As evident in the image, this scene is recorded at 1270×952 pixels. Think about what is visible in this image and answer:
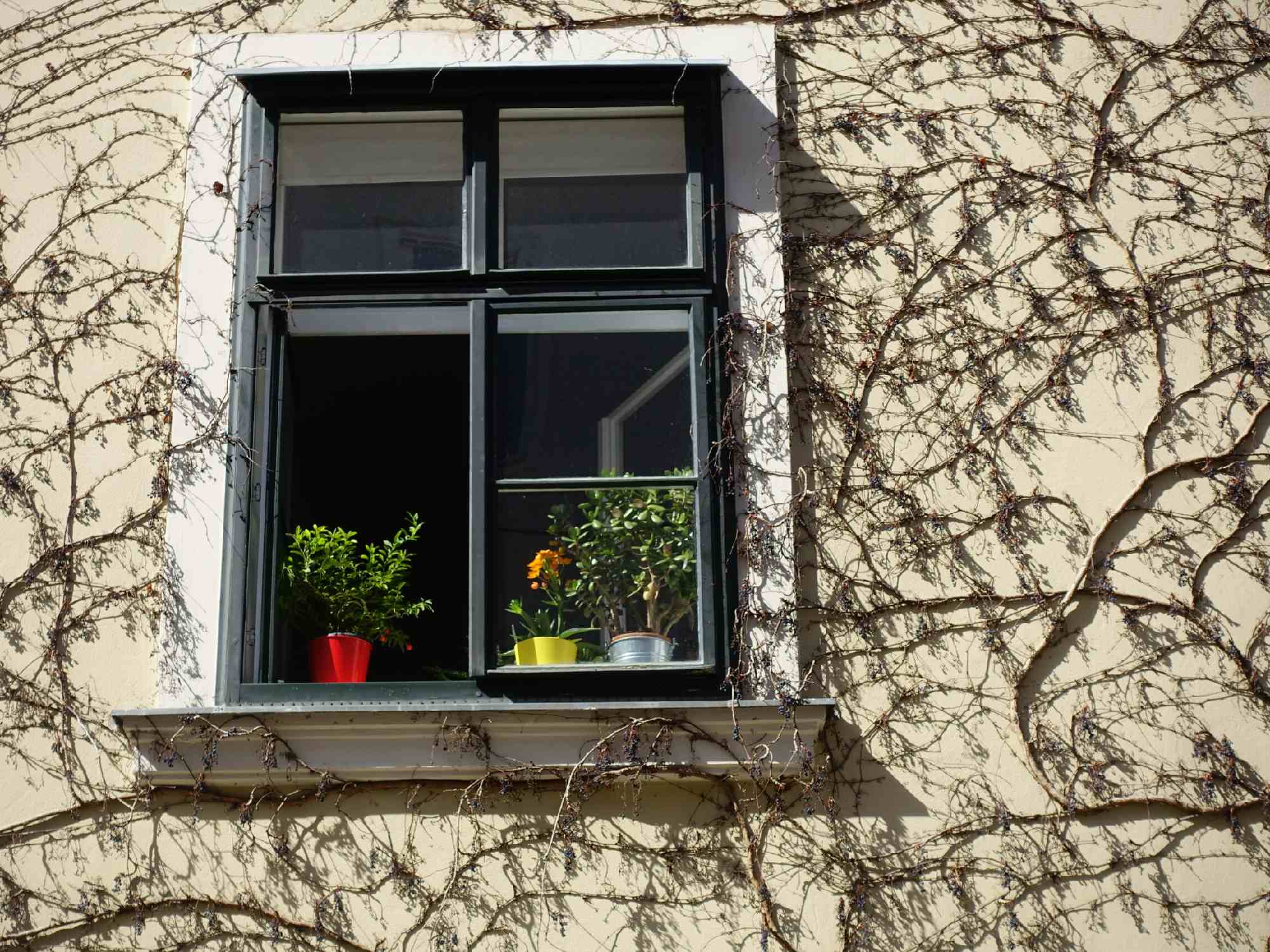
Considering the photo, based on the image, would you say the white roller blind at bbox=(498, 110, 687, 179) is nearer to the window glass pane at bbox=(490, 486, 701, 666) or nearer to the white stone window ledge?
the window glass pane at bbox=(490, 486, 701, 666)

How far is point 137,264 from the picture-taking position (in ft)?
15.1

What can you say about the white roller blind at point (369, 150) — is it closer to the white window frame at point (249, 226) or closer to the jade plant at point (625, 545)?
the white window frame at point (249, 226)

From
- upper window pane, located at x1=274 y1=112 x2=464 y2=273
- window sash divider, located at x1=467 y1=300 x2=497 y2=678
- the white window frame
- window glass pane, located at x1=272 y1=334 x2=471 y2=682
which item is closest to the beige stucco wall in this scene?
the white window frame

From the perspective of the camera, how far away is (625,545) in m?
4.36

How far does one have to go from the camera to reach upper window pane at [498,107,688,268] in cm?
466

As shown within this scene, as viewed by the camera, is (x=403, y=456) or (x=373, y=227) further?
(x=403, y=456)

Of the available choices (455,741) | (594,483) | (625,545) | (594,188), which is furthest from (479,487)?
(594,188)

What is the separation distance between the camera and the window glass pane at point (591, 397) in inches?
174

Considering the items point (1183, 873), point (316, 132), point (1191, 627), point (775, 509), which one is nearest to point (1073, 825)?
point (1183, 873)

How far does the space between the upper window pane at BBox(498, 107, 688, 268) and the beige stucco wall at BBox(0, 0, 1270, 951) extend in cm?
29

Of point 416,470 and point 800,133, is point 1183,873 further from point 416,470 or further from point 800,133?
point 416,470

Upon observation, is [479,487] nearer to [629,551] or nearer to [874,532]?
[629,551]

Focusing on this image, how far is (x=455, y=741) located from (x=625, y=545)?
686 mm

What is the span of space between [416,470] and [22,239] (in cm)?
221
